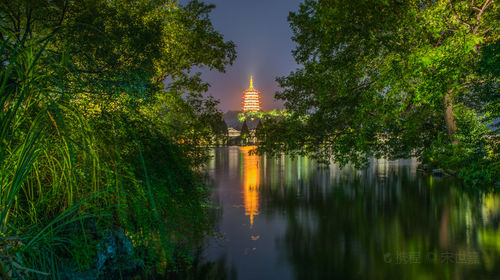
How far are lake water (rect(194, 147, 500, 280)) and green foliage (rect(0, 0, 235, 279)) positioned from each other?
74.6 inches

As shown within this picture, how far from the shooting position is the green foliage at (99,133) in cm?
222

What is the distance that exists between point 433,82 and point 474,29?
405 centimetres

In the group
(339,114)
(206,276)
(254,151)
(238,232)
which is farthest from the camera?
(254,151)

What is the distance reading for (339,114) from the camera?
1850 centimetres

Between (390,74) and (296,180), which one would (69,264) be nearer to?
(390,74)

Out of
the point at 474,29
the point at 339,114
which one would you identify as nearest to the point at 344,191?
the point at 339,114

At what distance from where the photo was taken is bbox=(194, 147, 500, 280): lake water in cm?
881

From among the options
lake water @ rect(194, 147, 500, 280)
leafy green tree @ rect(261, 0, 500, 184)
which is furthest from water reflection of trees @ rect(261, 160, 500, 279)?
leafy green tree @ rect(261, 0, 500, 184)

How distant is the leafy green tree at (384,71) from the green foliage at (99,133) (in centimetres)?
555

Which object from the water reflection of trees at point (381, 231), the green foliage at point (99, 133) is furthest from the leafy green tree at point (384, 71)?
the green foliage at point (99, 133)

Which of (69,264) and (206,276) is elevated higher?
(69,264)

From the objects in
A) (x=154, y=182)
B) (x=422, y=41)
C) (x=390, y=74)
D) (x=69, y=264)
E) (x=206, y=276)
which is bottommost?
(x=206, y=276)

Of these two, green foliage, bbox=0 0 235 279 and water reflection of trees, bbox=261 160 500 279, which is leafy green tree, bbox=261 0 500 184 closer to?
water reflection of trees, bbox=261 160 500 279

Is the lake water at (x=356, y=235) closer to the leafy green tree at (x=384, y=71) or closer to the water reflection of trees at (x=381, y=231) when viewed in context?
the water reflection of trees at (x=381, y=231)
